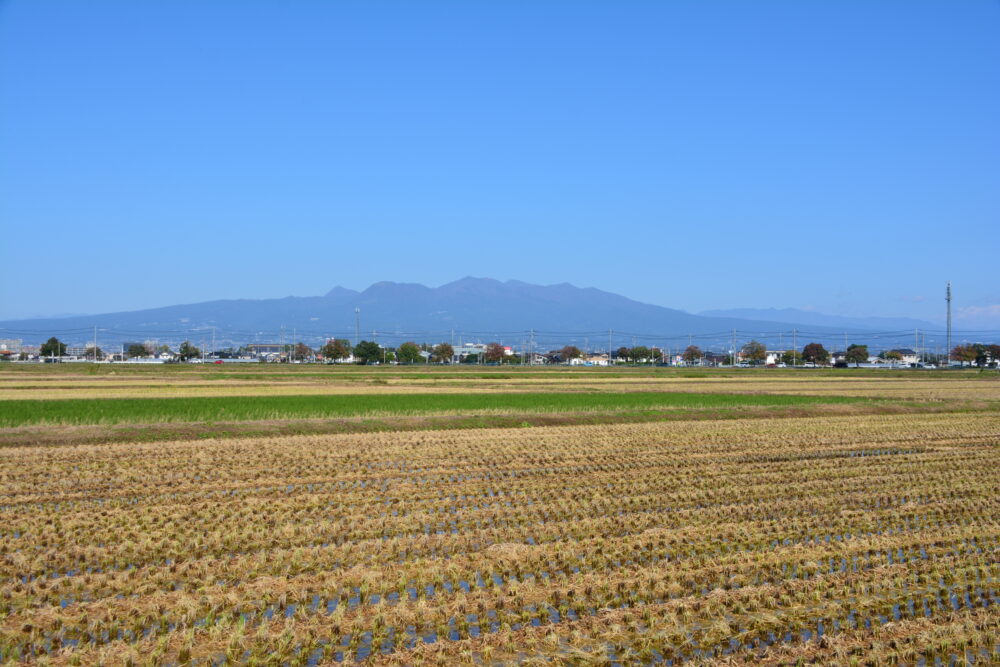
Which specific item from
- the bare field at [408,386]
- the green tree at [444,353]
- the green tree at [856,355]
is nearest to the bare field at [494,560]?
the bare field at [408,386]

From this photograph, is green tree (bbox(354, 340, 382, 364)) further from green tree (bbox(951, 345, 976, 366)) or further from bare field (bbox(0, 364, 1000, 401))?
A: green tree (bbox(951, 345, 976, 366))

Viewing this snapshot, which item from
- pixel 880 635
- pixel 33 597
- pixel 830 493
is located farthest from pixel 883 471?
pixel 33 597

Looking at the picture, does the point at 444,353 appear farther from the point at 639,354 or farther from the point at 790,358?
the point at 790,358

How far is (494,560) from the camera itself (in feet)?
30.5

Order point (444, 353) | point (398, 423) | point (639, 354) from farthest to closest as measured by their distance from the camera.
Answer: point (639, 354)
point (444, 353)
point (398, 423)

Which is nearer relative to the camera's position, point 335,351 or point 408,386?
point 408,386

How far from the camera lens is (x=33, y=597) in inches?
310

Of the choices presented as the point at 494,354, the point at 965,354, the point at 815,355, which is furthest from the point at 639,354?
the point at 965,354

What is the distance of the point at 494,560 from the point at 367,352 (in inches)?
5542

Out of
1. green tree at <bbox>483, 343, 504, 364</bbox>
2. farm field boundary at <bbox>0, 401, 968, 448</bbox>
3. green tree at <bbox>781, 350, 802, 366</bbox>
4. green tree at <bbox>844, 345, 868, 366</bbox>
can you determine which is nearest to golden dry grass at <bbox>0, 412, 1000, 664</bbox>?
farm field boundary at <bbox>0, 401, 968, 448</bbox>

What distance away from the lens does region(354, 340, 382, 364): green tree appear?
147 metres

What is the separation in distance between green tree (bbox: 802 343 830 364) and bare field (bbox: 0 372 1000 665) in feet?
531

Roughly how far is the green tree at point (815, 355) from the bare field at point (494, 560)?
162 m

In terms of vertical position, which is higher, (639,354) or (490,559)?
(490,559)
